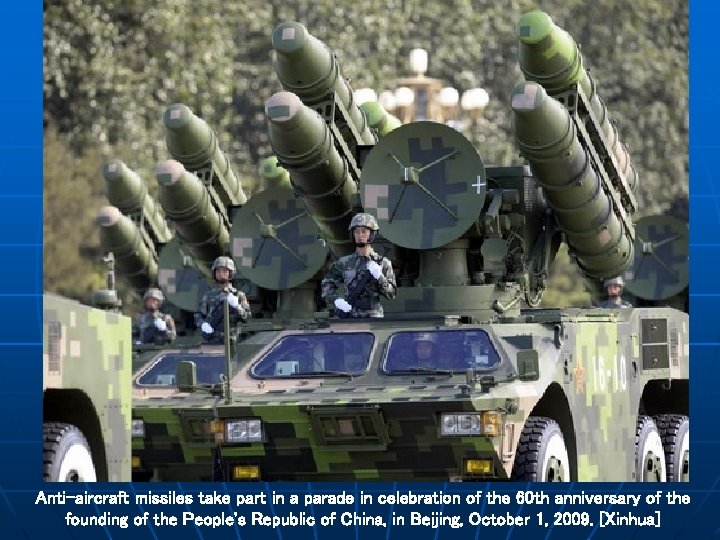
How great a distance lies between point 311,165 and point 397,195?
95 cm

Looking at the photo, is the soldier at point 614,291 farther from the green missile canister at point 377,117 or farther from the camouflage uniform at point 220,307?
the camouflage uniform at point 220,307

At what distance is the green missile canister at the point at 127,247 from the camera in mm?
22188

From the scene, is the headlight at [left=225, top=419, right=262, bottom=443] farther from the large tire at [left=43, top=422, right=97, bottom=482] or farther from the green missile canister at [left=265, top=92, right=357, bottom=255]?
the green missile canister at [left=265, top=92, right=357, bottom=255]

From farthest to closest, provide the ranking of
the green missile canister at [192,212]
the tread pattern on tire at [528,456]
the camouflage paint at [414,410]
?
the green missile canister at [192,212] < the tread pattern on tire at [528,456] < the camouflage paint at [414,410]

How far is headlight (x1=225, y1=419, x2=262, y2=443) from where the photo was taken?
13578 millimetres

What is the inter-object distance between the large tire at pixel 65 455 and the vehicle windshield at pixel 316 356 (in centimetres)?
321

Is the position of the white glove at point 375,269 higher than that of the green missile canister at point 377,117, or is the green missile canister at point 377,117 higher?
the green missile canister at point 377,117

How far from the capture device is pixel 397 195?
53.5ft

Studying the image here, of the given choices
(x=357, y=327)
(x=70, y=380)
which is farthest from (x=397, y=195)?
(x=70, y=380)

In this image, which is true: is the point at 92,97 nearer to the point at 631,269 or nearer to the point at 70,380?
the point at 631,269

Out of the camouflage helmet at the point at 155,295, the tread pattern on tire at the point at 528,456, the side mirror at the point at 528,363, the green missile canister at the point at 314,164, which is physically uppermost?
the green missile canister at the point at 314,164

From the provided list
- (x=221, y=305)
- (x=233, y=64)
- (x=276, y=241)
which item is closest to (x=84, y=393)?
(x=221, y=305)

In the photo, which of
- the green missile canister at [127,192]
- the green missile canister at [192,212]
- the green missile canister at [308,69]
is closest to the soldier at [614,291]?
the green missile canister at [308,69]

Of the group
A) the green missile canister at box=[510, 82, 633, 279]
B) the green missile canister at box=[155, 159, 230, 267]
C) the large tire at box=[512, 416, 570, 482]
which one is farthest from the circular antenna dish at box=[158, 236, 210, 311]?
the large tire at box=[512, 416, 570, 482]
